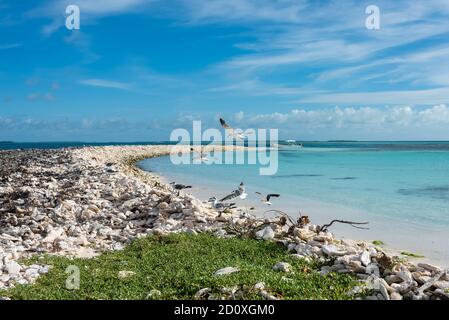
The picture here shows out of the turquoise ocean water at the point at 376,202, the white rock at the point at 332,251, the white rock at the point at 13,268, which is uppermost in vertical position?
the white rock at the point at 332,251

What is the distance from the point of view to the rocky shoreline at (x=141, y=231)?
764 centimetres

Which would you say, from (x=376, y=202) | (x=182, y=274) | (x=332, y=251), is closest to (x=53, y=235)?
(x=182, y=274)

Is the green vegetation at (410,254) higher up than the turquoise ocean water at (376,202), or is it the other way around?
the turquoise ocean water at (376,202)

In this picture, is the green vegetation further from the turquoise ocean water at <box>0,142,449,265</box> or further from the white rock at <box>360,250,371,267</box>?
the white rock at <box>360,250,371,267</box>

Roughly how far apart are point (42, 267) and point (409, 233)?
939cm

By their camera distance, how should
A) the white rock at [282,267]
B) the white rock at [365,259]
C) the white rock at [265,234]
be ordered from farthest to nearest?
the white rock at [265,234] < the white rock at [282,267] < the white rock at [365,259]

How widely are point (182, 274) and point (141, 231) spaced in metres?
4.47

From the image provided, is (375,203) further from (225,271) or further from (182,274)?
(182,274)

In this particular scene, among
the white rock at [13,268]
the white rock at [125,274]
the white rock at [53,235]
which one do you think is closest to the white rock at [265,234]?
the white rock at [125,274]

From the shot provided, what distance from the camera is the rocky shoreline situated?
7645mm

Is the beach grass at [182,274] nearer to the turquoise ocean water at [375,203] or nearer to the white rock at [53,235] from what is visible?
the white rock at [53,235]

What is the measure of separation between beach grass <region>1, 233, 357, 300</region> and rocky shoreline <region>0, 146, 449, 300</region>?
0.35m

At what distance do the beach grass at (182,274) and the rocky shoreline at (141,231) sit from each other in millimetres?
351
